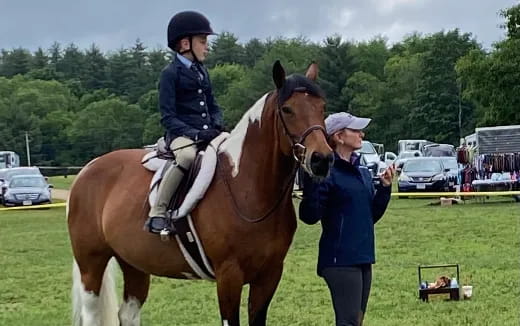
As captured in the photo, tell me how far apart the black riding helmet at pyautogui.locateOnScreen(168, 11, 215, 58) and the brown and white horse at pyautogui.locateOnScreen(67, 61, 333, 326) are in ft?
2.68

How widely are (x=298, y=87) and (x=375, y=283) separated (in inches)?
220

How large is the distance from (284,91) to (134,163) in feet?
6.43

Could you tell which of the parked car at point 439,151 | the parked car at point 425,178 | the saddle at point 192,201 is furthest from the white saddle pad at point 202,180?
the parked car at point 439,151

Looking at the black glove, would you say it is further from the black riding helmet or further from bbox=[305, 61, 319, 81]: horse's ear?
bbox=[305, 61, 319, 81]: horse's ear

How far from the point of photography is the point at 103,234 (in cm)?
647

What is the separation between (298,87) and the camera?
16.0ft

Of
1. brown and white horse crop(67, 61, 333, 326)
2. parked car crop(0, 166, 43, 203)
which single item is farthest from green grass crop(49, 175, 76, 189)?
brown and white horse crop(67, 61, 333, 326)

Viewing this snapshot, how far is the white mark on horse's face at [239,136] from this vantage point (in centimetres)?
538

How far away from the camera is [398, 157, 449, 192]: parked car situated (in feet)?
89.6

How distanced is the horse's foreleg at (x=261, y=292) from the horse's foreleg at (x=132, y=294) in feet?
5.15

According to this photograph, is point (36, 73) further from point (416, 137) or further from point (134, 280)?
point (134, 280)

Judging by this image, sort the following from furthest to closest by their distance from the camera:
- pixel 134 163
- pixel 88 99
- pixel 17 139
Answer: pixel 88 99 < pixel 17 139 < pixel 134 163

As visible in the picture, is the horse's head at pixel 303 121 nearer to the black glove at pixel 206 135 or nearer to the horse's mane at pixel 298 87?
the horse's mane at pixel 298 87

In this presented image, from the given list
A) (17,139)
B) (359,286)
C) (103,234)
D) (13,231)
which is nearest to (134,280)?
(103,234)
